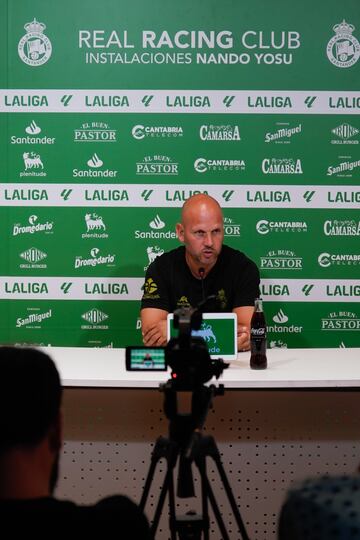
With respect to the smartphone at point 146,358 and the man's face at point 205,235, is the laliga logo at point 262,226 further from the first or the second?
the smartphone at point 146,358

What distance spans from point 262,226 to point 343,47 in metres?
1.08

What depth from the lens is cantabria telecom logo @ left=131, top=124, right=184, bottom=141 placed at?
166 inches

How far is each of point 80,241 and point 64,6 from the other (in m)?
1.31

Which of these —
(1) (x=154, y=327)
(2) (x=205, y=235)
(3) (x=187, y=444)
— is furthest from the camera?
(2) (x=205, y=235)

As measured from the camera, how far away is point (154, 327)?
3268 mm

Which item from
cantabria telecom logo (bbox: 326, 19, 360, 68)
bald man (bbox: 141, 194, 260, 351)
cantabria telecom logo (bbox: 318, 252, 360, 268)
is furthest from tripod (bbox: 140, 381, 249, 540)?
cantabria telecom logo (bbox: 326, 19, 360, 68)

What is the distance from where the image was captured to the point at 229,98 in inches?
165

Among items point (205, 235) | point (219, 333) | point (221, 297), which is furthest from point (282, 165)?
point (219, 333)

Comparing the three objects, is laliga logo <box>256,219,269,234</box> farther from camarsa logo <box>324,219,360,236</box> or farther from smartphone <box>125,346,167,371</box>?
smartphone <box>125,346,167,371</box>

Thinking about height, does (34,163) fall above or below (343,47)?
below

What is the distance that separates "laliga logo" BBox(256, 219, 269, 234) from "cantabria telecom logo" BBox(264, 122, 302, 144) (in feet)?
1.46

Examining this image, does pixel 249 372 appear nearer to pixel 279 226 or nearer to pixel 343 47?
pixel 279 226

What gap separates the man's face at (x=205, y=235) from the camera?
11.6 feet

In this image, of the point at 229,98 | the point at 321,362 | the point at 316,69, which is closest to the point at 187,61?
the point at 229,98
